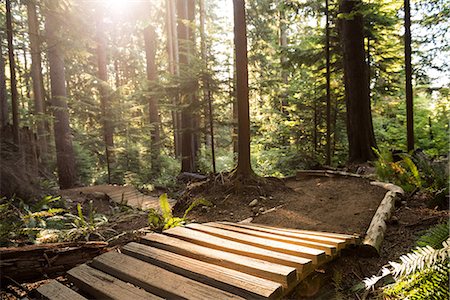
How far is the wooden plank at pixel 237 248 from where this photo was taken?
259 cm

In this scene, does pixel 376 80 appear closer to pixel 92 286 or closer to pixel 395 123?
pixel 395 123

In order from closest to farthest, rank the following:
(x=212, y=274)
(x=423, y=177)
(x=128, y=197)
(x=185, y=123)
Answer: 1. (x=212, y=274)
2. (x=423, y=177)
3. (x=128, y=197)
4. (x=185, y=123)

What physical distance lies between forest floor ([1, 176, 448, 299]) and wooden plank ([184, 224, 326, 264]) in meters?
0.28

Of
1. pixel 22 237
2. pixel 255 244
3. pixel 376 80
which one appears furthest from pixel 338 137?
pixel 22 237

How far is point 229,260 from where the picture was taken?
Result: 2.73m

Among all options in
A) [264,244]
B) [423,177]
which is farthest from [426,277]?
[423,177]

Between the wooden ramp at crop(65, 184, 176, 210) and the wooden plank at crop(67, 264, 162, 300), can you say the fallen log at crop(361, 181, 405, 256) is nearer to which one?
the wooden plank at crop(67, 264, 162, 300)

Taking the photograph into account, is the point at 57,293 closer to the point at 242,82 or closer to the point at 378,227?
the point at 378,227

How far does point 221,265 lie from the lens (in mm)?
2713

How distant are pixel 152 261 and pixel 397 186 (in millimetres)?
5931

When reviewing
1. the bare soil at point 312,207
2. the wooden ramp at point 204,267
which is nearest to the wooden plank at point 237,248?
the wooden ramp at point 204,267

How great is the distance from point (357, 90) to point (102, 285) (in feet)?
34.9

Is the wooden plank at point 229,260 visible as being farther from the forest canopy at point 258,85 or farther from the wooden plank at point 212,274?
the forest canopy at point 258,85

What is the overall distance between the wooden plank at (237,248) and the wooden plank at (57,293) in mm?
1312
